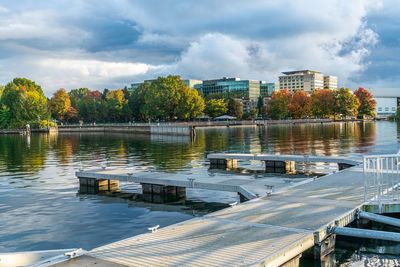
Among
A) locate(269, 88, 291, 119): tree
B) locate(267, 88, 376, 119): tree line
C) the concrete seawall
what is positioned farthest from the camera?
locate(269, 88, 291, 119): tree

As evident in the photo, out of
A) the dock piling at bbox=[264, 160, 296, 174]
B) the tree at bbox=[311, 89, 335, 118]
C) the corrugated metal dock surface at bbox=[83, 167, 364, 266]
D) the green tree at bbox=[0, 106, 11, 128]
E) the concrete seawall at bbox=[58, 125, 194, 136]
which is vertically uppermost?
the tree at bbox=[311, 89, 335, 118]

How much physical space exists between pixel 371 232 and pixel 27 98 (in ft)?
374

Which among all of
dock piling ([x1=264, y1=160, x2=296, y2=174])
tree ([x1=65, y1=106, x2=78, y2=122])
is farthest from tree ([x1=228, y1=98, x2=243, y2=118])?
dock piling ([x1=264, y1=160, x2=296, y2=174])

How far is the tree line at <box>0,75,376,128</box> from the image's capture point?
110 meters

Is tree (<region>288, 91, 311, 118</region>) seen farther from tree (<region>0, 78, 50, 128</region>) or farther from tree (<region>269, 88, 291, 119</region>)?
tree (<region>0, 78, 50, 128</region>)

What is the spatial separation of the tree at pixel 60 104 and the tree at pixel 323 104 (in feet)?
299

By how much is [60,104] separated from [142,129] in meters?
56.4

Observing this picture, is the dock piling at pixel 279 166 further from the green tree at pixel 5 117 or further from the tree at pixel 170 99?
the green tree at pixel 5 117

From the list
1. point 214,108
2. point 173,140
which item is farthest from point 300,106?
point 173,140

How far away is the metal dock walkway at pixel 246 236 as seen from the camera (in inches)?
287

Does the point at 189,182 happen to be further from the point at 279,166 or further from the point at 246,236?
the point at 279,166

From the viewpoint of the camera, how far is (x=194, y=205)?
15.7 metres

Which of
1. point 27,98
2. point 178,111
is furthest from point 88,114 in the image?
point 178,111

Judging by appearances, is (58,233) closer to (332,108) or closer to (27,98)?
(27,98)
